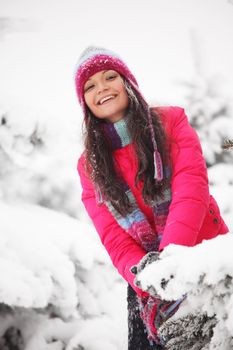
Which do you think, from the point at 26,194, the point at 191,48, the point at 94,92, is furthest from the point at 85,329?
the point at 191,48

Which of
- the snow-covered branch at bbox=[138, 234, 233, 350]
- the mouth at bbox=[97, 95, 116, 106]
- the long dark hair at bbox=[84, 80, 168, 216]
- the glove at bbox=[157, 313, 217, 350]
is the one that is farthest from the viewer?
the mouth at bbox=[97, 95, 116, 106]

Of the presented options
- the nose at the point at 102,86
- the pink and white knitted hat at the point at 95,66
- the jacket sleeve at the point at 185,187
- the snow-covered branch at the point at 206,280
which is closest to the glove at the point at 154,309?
the jacket sleeve at the point at 185,187

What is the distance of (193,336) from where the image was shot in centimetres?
76

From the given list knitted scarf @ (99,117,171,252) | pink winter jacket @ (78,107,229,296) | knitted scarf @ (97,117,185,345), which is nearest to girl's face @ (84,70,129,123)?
knitted scarf @ (97,117,185,345)

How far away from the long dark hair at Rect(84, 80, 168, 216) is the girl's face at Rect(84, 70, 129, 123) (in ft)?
0.19

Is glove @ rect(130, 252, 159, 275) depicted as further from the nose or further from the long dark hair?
the nose

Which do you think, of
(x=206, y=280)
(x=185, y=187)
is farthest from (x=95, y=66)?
(x=206, y=280)

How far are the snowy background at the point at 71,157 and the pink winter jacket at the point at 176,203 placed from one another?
677 mm

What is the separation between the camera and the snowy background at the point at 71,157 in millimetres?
2283

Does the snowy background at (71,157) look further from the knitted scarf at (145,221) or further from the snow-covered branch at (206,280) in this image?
the knitted scarf at (145,221)

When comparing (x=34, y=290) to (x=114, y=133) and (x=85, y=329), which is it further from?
(x=114, y=133)

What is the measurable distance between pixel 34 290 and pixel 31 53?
4.01 metres

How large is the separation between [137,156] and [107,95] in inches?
16.7

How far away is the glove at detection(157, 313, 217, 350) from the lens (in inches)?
28.4
